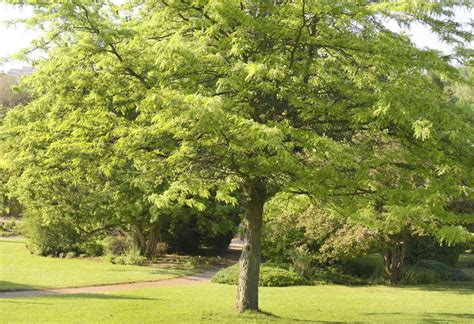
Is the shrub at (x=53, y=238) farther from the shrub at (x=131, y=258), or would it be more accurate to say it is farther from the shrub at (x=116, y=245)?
the shrub at (x=131, y=258)

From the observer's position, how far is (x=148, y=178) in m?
10.4

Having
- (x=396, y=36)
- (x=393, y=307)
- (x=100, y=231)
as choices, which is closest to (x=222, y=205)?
(x=100, y=231)

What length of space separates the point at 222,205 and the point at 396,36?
19438mm

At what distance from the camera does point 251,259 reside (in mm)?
11938

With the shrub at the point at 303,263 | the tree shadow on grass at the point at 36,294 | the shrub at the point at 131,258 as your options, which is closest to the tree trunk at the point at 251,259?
the tree shadow on grass at the point at 36,294

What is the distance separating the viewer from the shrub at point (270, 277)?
20312 mm

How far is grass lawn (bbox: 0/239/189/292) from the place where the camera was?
62.0ft

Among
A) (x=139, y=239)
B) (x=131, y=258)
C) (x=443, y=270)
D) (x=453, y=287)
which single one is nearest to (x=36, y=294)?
(x=131, y=258)

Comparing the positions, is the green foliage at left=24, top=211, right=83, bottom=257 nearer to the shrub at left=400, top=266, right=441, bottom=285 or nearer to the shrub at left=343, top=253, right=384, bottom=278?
the shrub at left=343, top=253, right=384, bottom=278

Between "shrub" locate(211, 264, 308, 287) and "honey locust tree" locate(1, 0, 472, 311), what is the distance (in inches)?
402

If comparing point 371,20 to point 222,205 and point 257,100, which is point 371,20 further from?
point 222,205

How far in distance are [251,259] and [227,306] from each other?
2231mm

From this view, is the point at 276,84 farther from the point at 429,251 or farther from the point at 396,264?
the point at 429,251

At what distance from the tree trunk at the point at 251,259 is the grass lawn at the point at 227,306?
0.39m
